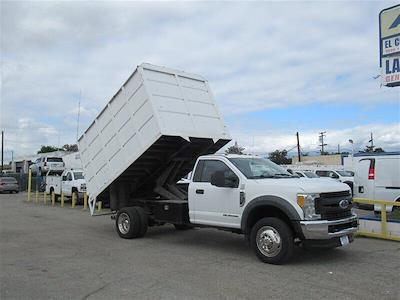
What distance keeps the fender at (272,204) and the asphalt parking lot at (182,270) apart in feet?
2.60

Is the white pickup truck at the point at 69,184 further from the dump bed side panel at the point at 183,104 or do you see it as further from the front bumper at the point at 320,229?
the front bumper at the point at 320,229

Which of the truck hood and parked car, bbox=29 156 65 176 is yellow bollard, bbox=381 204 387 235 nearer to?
the truck hood

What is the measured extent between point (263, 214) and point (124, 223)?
4.09m

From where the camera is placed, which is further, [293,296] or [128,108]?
[128,108]

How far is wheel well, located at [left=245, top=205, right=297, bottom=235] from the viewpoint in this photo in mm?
8078

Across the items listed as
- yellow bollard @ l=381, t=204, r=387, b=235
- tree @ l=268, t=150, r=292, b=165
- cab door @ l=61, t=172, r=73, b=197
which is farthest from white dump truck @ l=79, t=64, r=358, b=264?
tree @ l=268, t=150, r=292, b=165

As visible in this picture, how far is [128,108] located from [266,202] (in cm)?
439

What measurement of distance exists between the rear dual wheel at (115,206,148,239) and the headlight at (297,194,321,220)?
4.50 metres

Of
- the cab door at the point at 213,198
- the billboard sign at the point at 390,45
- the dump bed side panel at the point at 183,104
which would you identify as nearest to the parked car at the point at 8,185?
the dump bed side panel at the point at 183,104

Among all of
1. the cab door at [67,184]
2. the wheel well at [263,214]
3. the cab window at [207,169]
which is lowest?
the wheel well at [263,214]

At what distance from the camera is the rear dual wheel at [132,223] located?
10.8 m

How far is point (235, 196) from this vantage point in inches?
343

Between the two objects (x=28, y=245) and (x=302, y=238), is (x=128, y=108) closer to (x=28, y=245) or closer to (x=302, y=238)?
(x=28, y=245)

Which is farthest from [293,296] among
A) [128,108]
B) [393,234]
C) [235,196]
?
[128,108]
